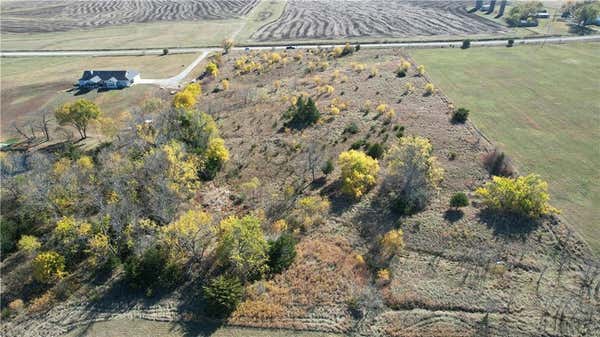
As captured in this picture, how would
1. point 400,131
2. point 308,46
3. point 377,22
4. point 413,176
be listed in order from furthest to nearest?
point 377,22, point 308,46, point 400,131, point 413,176

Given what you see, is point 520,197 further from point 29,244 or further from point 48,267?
point 29,244

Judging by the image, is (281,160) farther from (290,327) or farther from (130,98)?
(130,98)

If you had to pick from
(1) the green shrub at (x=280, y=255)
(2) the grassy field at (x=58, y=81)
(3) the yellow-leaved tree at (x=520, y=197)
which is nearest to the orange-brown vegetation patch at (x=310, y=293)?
(1) the green shrub at (x=280, y=255)

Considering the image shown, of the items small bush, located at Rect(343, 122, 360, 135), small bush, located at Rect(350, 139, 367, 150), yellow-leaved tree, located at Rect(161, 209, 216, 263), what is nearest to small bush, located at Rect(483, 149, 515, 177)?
small bush, located at Rect(350, 139, 367, 150)

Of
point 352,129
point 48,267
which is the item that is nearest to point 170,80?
point 352,129

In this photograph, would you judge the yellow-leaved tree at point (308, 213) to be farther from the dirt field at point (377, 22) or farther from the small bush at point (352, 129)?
the dirt field at point (377, 22)

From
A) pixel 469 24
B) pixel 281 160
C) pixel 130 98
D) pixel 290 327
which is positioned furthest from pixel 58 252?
pixel 469 24
